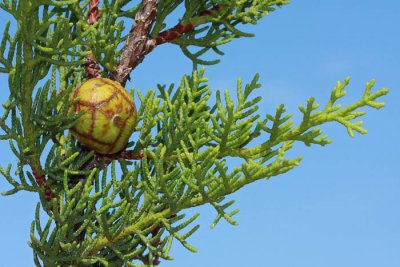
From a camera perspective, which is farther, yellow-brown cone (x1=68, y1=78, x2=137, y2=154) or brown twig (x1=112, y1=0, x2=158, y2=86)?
brown twig (x1=112, y1=0, x2=158, y2=86)

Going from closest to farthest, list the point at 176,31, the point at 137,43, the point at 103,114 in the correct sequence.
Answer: the point at 103,114 < the point at 137,43 < the point at 176,31

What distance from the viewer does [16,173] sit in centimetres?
624

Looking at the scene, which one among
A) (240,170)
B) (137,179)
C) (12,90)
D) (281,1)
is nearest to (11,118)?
(12,90)

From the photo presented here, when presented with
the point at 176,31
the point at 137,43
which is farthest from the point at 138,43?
the point at 176,31

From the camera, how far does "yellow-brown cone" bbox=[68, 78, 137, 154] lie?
5.76 m

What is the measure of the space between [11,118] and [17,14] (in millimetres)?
1181

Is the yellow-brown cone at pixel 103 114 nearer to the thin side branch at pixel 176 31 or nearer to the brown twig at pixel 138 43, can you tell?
the brown twig at pixel 138 43

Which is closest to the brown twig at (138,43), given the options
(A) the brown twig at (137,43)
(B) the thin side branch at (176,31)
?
(A) the brown twig at (137,43)

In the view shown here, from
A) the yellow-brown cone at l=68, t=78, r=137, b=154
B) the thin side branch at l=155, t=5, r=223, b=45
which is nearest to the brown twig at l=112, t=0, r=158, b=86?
the thin side branch at l=155, t=5, r=223, b=45

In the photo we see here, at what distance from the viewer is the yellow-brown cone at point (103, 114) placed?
5762 millimetres

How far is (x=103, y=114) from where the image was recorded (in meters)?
5.75

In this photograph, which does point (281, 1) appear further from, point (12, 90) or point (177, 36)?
point (12, 90)

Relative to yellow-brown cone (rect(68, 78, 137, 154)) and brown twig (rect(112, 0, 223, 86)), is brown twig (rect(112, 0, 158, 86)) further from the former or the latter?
yellow-brown cone (rect(68, 78, 137, 154))

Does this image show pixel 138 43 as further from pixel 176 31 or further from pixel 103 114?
pixel 103 114
